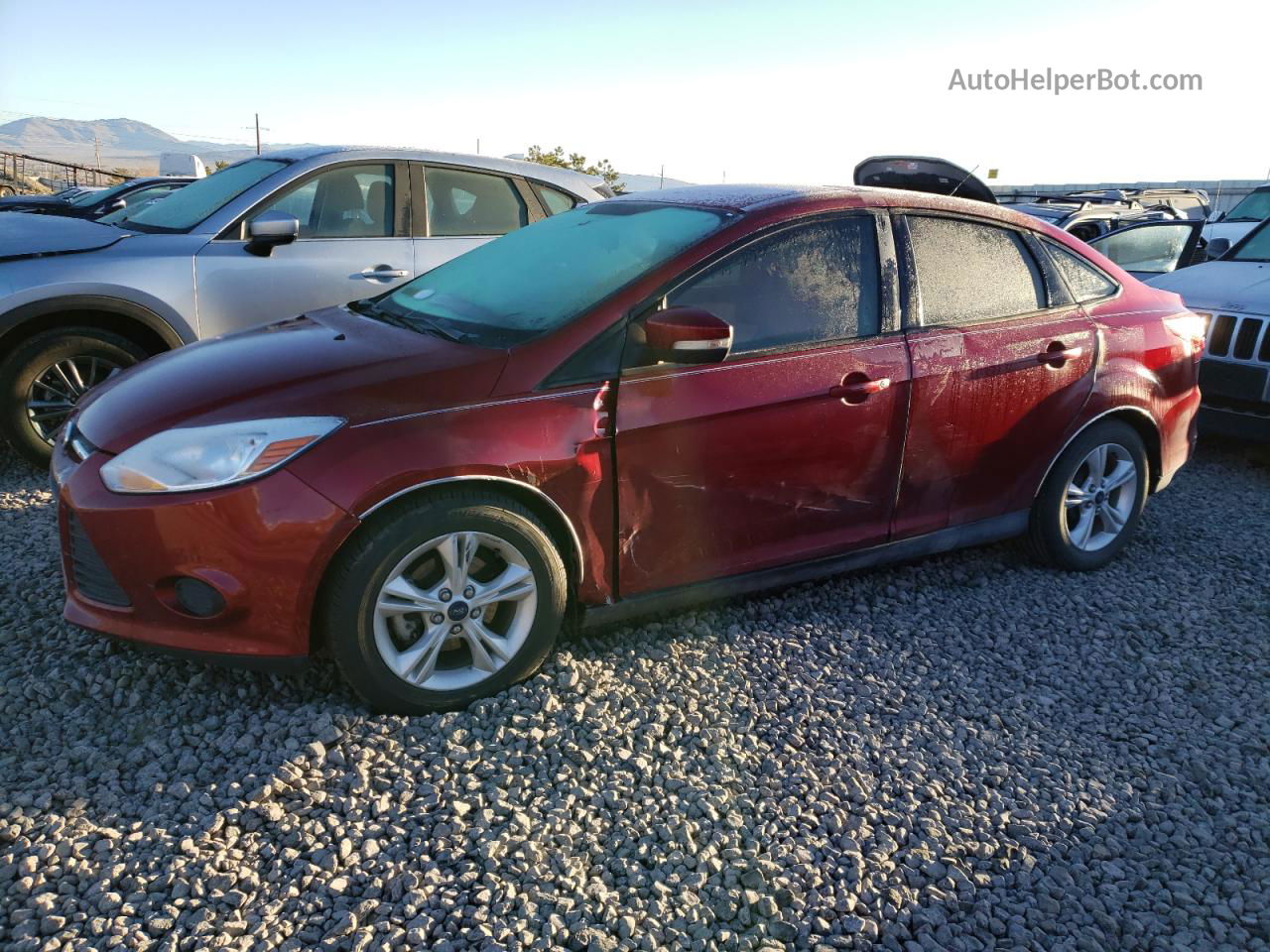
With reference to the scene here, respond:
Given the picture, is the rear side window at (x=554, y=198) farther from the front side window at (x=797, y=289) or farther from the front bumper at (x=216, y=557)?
the front bumper at (x=216, y=557)

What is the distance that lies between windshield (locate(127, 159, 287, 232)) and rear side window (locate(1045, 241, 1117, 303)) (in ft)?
14.2

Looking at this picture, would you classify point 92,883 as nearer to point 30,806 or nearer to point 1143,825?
point 30,806

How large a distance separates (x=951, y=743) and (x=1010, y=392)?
5.19 feet

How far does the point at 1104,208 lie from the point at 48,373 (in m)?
10.1

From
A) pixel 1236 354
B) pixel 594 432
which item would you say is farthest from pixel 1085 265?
pixel 1236 354

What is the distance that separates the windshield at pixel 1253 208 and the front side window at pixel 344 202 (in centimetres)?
1059

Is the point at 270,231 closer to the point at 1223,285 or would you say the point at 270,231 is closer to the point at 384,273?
the point at 384,273

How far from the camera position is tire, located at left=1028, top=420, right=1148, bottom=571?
4.38 meters

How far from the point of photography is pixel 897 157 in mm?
5316

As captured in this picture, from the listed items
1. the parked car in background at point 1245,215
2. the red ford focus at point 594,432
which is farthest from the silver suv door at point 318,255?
the parked car in background at point 1245,215

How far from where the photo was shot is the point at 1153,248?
28.4 ft

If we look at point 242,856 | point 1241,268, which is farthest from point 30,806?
point 1241,268

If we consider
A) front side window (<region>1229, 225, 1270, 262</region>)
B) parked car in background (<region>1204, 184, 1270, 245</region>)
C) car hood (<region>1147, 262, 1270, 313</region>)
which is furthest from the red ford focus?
parked car in background (<region>1204, 184, 1270, 245</region>)

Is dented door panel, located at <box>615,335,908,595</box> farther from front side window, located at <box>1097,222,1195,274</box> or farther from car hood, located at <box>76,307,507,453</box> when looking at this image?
front side window, located at <box>1097,222,1195,274</box>
